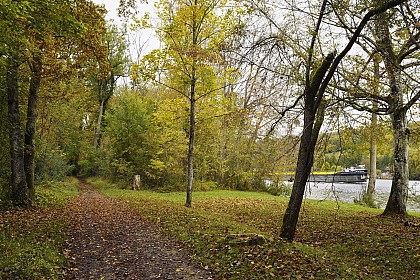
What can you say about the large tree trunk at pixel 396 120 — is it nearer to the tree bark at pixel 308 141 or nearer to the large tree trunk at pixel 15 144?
the tree bark at pixel 308 141

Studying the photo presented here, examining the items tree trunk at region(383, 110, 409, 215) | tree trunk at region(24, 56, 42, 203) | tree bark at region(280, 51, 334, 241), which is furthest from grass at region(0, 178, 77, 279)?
tree trunk at region(383, 110, 409, 215)

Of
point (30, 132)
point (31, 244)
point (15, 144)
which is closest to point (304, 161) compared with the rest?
point (31, 244)

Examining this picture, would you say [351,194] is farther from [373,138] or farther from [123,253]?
[123,253]

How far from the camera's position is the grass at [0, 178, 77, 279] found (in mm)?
5148

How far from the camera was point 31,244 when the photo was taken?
6.68 meters

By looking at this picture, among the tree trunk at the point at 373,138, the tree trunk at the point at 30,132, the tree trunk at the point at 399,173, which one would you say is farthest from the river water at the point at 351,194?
the tree trunk at the point at 30,132

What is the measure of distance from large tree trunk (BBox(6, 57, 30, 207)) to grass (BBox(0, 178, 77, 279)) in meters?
0.78

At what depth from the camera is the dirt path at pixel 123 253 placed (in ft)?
19.5

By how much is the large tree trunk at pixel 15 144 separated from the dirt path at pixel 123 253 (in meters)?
2.42

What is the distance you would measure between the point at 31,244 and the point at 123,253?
1.86 m

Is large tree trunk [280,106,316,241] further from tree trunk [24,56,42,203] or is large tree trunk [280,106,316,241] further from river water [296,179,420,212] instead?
tree trunk [24,56,42,203]

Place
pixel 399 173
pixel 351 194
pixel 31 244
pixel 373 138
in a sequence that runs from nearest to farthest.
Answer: pixel 31 244
pixel 399 173
pixel 373 138
pixel 351 194

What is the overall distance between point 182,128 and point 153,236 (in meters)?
15.0

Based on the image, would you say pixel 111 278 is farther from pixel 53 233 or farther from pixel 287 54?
pixel 287 54
